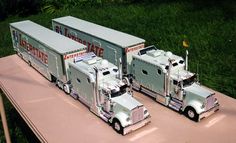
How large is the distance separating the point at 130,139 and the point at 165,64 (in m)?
3.80

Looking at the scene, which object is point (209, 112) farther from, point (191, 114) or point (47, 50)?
point (47, 50)

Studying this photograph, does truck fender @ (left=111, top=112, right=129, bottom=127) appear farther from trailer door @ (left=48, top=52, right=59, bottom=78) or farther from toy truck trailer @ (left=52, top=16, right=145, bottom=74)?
trailer door @ (left=48, top=52, right=59, bottom=78)

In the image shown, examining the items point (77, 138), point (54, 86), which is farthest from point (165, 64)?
point (54, 86)

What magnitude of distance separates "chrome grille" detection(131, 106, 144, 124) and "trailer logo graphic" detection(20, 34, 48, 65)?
717cm

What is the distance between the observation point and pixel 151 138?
492 inches

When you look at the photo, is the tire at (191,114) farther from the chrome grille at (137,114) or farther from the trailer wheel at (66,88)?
the trailer wheel at (66,88)

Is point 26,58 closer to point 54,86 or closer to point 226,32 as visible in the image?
point 54,86

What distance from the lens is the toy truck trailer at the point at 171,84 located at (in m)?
13.4

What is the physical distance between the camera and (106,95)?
44.3 feet

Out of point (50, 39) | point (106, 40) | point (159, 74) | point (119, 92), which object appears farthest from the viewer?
point (50, 39)

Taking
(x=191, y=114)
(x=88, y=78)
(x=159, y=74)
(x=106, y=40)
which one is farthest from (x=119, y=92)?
(x=106, y=40)

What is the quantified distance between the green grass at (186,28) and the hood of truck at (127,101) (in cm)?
686

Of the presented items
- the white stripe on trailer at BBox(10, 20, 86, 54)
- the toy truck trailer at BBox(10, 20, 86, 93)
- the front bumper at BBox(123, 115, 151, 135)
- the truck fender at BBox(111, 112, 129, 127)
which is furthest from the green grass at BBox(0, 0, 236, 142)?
the truck fender at BBox(111, 112, 129, 127)

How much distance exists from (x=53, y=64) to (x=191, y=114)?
756 cm
